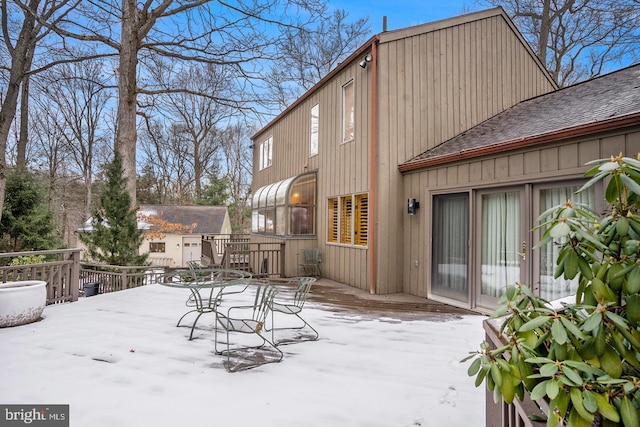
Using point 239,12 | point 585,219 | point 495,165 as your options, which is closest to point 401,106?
point 495,165

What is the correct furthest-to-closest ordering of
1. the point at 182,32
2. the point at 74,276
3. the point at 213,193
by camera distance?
the point at 213,193, the point at 182,32, the point at 74,276

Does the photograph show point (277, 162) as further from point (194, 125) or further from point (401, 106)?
point (194, 125)

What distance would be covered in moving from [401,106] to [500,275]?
3586mm

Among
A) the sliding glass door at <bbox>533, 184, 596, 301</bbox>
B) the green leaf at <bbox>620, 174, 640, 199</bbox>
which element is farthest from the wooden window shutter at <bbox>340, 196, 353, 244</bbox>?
the green leaf at <bbox>620, 174, 640, 199</bbox>

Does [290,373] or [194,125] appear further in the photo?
[194,125]

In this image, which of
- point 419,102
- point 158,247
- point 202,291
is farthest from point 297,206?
point 158,247

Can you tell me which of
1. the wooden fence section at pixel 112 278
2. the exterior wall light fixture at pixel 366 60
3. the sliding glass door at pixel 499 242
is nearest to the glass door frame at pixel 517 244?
the sliding glass door at pixel 499 242

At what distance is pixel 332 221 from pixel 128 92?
6215mm

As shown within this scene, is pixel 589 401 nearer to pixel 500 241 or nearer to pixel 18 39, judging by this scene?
pixel 500 241

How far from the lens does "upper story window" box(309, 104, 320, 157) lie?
9836 millimetres

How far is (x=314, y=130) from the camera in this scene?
10062 millimetres

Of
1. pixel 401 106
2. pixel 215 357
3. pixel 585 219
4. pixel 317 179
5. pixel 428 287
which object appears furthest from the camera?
pixel 317 179

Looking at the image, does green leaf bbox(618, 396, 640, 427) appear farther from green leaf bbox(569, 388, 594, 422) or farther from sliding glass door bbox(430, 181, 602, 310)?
sliding glass door bbox(430, 181, 602, 310)

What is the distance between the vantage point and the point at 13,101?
10.0 metres
